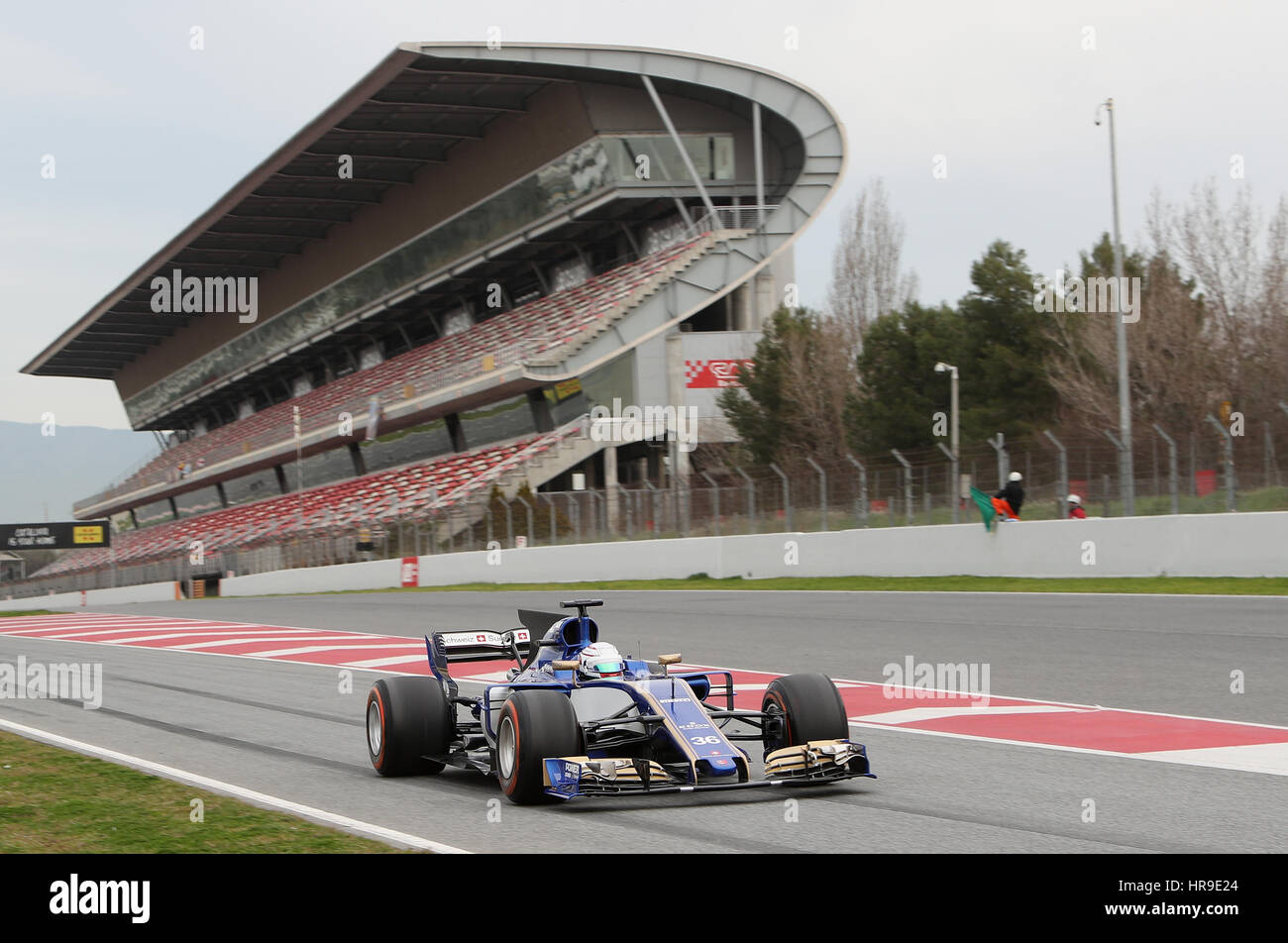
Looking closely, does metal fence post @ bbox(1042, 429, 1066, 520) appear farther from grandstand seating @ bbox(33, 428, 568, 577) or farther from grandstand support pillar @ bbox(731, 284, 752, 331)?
grandstand support pillar @ bbox(731, 284, 752, 331)

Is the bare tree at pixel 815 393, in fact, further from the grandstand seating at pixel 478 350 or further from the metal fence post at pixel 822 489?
the metal fence post at pixel 822 489

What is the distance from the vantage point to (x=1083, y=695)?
35.6 feet

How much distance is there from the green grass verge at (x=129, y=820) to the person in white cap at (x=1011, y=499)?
17.2 meters

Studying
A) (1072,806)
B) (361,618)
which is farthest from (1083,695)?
(361,618)

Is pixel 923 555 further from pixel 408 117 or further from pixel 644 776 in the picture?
pixel 408 117

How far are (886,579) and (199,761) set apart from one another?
17590 mm

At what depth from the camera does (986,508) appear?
76.9 ft

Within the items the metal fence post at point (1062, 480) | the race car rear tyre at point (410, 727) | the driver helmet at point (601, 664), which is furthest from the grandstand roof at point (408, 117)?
the driver helmet at point (601, 664)

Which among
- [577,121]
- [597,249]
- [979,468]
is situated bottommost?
Answer: [979,468]

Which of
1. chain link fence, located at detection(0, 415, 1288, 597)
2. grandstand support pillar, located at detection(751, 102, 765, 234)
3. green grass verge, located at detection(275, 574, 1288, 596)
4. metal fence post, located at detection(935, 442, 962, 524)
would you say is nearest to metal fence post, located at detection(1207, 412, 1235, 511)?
chain link fence, located at detection(0, 415, 1288, 597)

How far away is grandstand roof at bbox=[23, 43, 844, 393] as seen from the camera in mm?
42688

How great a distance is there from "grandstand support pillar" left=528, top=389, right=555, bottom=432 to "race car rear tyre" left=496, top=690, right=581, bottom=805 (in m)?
37.1
